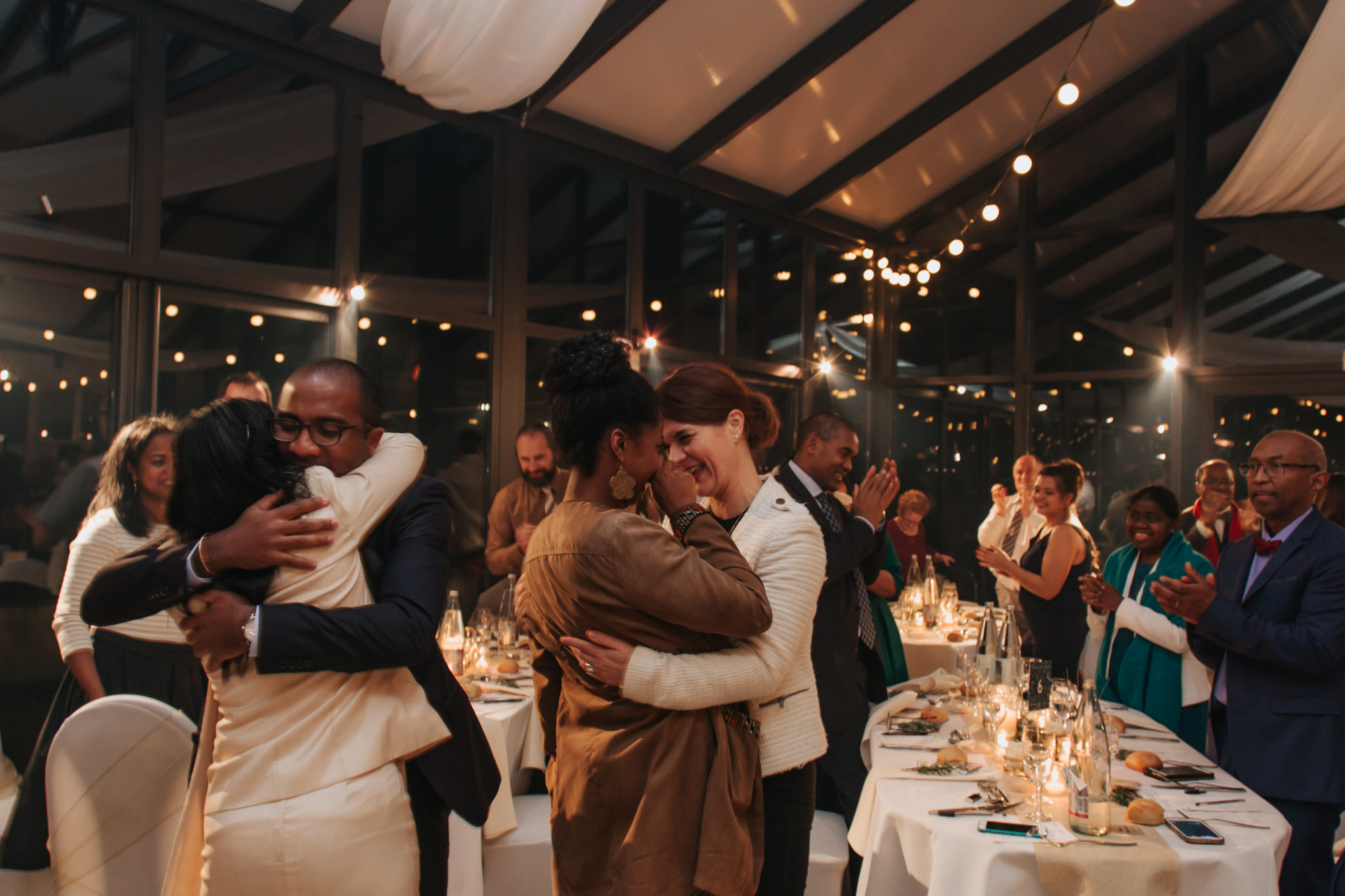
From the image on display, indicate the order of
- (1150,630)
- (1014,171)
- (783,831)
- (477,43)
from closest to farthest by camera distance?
(783,831) → (1150,630) → (477,43) → (1014,171)

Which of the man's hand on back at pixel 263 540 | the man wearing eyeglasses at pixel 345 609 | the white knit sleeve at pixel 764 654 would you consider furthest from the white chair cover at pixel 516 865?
the man's hand on back at pixel 263 540

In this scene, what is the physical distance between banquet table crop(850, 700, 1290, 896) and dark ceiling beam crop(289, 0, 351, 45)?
4102 millimetres

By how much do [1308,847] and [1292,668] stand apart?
50 centimetres

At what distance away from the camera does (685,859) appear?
1.43 metres

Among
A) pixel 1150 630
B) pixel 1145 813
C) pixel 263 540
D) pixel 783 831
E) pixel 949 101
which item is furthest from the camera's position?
pixel 949 101

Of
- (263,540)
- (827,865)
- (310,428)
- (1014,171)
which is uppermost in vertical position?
(1014,171)

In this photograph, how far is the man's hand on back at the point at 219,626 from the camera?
134 centimetres

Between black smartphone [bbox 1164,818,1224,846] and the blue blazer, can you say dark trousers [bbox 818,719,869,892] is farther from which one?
the blue blazer

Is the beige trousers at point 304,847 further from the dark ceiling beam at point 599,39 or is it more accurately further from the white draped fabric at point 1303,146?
the white draped fabric at point 1303,146

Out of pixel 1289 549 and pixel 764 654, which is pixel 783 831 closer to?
pixel 764 654

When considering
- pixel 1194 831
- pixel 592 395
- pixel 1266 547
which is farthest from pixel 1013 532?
pixel 592 395

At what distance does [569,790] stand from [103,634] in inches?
90.9

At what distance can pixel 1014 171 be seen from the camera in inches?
276

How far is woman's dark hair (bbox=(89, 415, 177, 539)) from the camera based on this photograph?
301cm
